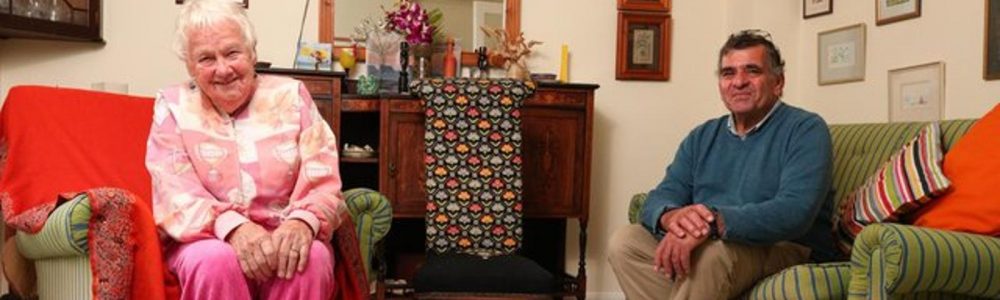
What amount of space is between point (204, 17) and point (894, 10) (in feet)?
8.17

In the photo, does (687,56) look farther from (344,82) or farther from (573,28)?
(344,82)

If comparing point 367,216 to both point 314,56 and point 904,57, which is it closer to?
point 314,56

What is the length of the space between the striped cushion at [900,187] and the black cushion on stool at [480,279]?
38.8 inches

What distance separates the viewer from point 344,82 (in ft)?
11.1

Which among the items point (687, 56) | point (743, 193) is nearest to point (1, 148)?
point (743, 193)

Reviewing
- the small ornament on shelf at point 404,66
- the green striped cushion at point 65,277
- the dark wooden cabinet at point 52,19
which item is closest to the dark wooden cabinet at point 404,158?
the small ornament on shelf at point 404,66

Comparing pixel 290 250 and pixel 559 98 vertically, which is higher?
pixel 559 98

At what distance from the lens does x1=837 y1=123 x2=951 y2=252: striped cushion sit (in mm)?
2031

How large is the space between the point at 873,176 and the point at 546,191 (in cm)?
137

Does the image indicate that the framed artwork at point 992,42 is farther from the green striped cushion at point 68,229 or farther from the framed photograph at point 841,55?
the green striped cushion at point 68,229

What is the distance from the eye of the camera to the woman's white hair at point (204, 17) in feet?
6.15

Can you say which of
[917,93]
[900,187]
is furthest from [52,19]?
[917,93]

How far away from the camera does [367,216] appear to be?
2.22 m

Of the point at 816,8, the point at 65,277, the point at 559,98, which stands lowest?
the point at 65,277
